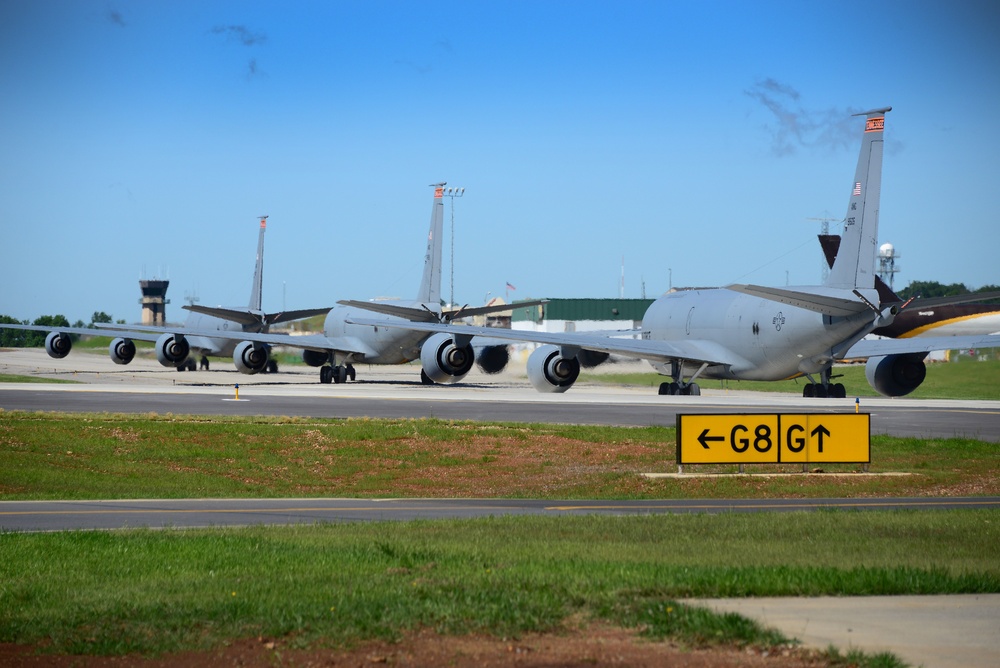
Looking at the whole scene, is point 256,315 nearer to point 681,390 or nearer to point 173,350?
point 173,350

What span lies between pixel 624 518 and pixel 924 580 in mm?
6801

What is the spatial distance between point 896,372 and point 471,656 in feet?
145

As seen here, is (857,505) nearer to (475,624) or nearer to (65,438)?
(475,624)

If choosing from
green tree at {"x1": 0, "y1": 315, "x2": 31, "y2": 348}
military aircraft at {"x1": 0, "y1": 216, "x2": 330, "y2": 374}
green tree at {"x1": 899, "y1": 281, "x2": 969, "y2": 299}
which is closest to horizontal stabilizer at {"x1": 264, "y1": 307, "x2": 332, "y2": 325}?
military aircraft at {"x1": 0, "y1": 216, "x2": 330, "y2": 374}

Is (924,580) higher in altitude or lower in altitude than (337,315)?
lower

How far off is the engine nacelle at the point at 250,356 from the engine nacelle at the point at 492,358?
15839 millimetres

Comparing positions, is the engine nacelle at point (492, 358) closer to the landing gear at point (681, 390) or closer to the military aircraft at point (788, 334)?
the military aircraft at point (788, 334)

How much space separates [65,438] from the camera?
33.4 m

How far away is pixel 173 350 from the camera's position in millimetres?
77000

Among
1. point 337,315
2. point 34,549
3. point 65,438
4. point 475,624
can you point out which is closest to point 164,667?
point 475,624

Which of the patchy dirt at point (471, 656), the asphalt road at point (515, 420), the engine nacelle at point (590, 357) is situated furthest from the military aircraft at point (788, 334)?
the patchy dirt at point (471, 656)

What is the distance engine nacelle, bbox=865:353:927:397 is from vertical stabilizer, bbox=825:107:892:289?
6.46 m

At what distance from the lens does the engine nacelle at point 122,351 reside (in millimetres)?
79938

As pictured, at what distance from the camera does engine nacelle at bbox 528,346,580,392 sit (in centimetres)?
5422
